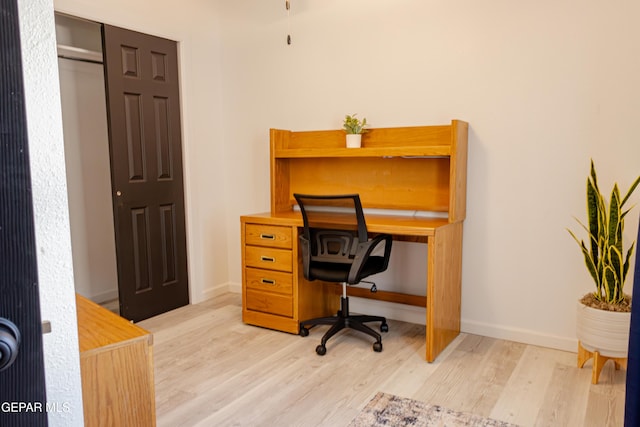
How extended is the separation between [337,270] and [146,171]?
63.8 inches

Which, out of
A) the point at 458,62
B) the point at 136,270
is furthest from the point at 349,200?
the point at 136,270

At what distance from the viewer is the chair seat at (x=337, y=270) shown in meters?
2.72

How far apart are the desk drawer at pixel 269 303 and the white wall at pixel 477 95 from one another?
0.77 m

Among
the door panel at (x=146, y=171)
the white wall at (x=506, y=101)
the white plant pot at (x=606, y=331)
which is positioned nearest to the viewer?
the white plant pot at (x=606, y=331)

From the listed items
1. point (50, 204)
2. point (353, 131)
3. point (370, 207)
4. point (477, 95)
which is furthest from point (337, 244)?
point (50, 204)

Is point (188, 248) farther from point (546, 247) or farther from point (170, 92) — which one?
point (546, 247)

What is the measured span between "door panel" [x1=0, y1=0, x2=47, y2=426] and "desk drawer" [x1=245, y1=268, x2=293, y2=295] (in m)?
2.45

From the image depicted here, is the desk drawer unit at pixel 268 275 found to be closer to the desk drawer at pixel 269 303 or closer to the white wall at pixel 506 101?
the desk drawer at pixel 269 303

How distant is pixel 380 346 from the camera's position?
9.06 ft

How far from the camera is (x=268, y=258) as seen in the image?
3107 mm

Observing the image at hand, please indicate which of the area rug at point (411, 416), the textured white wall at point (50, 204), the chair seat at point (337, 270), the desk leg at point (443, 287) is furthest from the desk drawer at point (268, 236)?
the textured white wall at point (50, 204)

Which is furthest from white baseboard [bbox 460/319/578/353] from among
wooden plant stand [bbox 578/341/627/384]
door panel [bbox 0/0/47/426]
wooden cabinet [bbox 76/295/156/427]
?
door panel [bbox 0/0/47/426]

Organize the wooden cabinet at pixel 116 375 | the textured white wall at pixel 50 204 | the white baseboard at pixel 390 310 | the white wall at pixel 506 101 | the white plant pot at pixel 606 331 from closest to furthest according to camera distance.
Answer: the textured white wall at pixel 50 204
the wooden cabinet at pixel 116 375
the white plant pot at pixel 606 331
the white wall at pixel 506 101
the white baseboard at pixel 390 310

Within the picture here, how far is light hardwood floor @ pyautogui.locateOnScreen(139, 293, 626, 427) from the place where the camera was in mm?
2082
